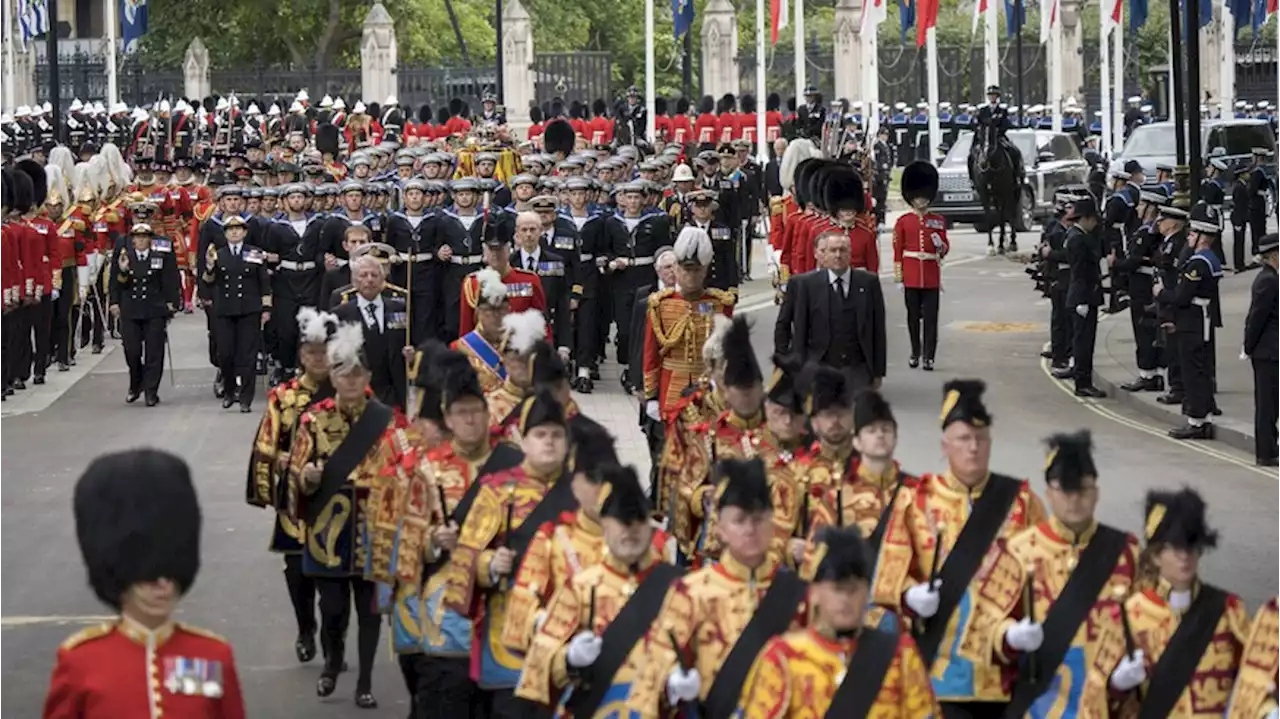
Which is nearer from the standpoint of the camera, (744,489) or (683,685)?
(683,685)

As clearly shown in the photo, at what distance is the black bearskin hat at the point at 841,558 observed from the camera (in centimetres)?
769

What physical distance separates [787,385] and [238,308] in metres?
13.3

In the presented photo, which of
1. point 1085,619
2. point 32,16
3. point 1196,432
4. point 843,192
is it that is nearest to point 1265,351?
point 1196,432

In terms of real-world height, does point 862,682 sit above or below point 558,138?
below

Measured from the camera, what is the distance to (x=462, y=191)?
973 inches

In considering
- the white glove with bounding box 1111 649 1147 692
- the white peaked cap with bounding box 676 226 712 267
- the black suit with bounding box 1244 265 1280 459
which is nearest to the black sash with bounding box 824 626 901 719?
the white glove with bounding box 1111 649 1147 692

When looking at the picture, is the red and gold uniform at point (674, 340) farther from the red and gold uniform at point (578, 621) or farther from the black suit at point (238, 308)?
the black suit at point (238, 308)

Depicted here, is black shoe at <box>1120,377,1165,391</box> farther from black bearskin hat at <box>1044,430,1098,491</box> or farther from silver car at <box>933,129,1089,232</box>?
silver car at <box>933,129,1089,232</box>

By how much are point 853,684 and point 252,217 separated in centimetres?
1774

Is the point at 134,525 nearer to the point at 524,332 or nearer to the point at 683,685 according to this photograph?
the point at 683,685

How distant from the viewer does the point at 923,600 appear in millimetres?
9031

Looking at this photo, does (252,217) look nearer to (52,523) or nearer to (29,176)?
(29,176)

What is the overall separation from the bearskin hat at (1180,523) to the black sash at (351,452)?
453 centimetres

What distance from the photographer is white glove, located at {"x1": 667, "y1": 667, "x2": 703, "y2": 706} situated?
8062 millimetres
